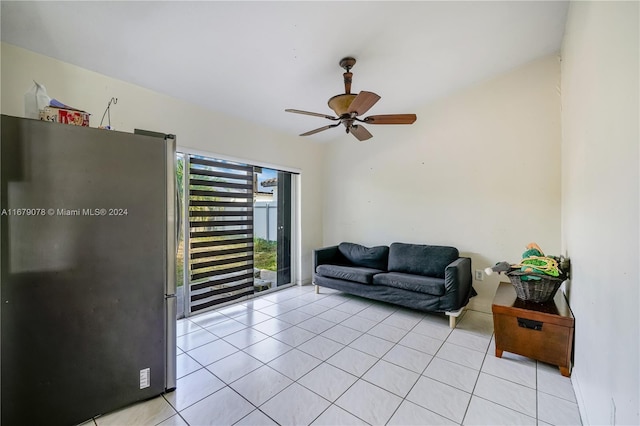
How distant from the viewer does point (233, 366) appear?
218 cm

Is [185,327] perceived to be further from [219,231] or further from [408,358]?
[408,358]

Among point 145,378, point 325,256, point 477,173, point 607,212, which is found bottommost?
point 145,378

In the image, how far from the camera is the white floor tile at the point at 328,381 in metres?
1.86

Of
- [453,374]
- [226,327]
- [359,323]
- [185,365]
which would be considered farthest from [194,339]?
[453,374]

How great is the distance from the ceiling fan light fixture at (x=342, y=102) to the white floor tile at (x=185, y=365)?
2.58 meters

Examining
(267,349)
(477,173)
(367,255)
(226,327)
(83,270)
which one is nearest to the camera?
(83,270)

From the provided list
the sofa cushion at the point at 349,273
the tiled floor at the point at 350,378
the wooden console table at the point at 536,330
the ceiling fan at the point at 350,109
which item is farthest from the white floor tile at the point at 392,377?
the ceiling fan at the point at 350,109

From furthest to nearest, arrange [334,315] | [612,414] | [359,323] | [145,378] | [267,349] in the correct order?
[334,315] → [359,323] → [267,349] → [145,378] → [612,414]

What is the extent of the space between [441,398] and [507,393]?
19.1 inches

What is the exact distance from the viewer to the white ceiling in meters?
1.94

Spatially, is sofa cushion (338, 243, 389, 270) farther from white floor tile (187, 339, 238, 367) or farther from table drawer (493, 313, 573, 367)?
white floor tile (187, 339, 238, 367)

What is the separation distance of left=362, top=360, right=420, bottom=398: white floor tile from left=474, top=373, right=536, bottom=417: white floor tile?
0.45m

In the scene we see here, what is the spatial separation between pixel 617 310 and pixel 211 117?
12.5ft

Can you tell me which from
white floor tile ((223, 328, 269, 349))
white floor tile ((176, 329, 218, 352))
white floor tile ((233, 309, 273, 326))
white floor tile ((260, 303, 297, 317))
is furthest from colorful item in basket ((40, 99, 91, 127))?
white floor tile ((260, 303, 297, 317))
